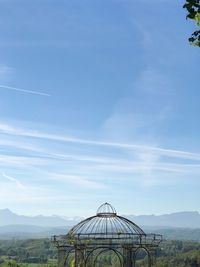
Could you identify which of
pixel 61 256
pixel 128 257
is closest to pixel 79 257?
pixel 61 256

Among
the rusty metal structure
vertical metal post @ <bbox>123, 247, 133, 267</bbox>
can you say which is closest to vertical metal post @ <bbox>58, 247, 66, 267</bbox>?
the rusty metal structure

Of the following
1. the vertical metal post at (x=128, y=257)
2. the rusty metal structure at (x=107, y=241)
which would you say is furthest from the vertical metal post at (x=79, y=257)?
the vertical metal post at (x=128, y=257)

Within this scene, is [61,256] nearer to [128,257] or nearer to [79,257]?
[79,257]

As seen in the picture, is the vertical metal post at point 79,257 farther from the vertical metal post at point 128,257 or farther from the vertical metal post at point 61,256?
the vertical metal post at point 128,257

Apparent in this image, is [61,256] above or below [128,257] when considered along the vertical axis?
above

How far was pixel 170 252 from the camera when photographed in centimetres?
19212

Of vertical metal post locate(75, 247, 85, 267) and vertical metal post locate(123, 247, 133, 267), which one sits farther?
vertical metal post locate(123, 247, 133, 267)

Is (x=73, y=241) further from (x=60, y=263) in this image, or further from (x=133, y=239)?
(x=133, y=239)

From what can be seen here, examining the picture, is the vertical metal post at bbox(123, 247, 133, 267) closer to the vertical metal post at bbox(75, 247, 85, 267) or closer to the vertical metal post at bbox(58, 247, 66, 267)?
the vertical metal post at bbox(75, 247, 85, 267)

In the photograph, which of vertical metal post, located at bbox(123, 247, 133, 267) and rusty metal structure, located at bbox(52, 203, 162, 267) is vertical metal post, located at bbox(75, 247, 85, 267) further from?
vertical metal post, located at bbox(123, 247, 133, 267)

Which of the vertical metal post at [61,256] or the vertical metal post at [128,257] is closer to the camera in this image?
the vertical metal post at [61,256]

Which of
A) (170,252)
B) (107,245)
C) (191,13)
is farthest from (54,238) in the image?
(170,252)

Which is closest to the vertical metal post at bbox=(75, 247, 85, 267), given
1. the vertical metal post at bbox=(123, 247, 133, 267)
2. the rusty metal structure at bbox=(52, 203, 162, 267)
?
the rusty metal structure at bbox=(52, 203, 162, 267)

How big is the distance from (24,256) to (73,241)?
583 feet
